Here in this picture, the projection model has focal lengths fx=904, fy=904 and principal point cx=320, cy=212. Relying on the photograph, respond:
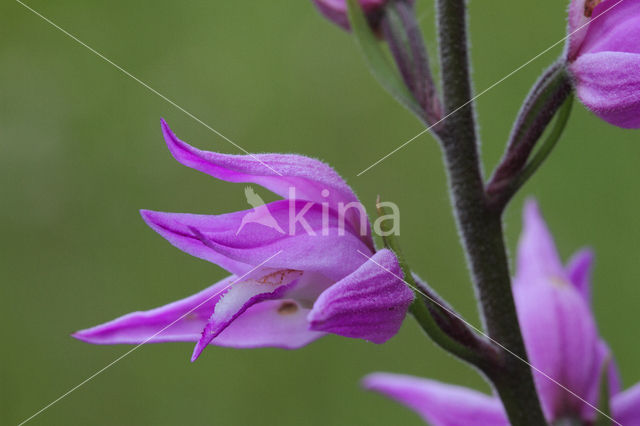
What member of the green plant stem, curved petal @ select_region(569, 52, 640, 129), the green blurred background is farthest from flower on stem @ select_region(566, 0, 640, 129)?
the green blurred background

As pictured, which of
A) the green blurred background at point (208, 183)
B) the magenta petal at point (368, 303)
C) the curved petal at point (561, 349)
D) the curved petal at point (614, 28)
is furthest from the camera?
the green blurred background at point (208, 183)

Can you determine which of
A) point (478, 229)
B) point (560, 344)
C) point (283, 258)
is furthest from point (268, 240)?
point (560, 344)

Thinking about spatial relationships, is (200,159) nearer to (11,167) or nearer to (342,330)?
(342,330)

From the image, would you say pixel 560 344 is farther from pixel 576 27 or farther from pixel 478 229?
pixel 576 27

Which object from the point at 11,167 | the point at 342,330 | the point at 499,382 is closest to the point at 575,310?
the point at 499,382

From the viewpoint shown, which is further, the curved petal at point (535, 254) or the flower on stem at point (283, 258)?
the curved petal at point (535, 254)

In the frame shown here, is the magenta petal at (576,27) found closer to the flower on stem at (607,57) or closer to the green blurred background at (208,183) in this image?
the flower on stem at (607,57)

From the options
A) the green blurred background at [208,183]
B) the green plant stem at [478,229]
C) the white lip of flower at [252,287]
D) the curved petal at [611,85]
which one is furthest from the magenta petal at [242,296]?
the green blurred background at [208,183]
